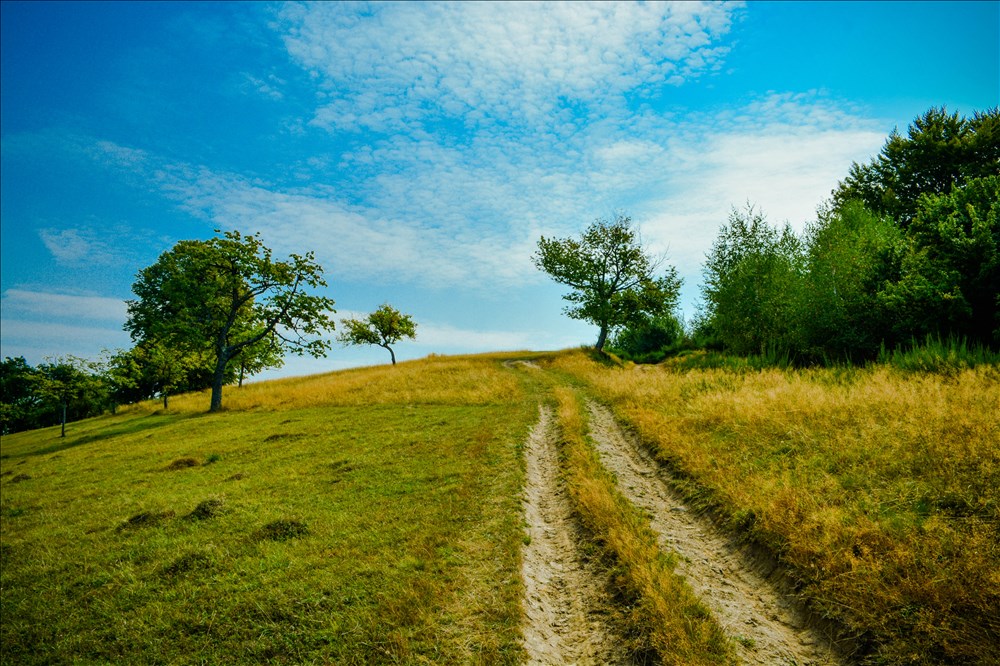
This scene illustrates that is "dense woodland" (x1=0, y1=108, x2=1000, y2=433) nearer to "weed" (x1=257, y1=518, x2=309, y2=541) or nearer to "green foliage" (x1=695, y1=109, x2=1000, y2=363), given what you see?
"green foliage" (x1=695, y1=109, x2=1000, y2=363)

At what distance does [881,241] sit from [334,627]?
93.5 ft

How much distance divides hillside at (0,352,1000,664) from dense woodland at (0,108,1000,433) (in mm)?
6656

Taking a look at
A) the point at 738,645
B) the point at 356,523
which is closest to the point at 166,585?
the point at 356,523

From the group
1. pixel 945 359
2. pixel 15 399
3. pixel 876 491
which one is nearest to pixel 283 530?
pixel 876 491

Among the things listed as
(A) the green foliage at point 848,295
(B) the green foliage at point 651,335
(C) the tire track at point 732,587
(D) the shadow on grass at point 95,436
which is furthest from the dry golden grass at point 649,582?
(B) the green foliage at point 651,335

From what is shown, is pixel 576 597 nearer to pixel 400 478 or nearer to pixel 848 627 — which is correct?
pixel 848 627

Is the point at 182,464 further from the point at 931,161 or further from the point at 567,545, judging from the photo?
the point at 931,161

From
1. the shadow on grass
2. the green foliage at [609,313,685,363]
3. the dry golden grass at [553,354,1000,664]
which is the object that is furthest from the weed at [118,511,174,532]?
the green foliage at [609,313,685,363]

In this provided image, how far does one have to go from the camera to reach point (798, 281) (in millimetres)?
23453

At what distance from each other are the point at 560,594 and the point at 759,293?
84.3ft

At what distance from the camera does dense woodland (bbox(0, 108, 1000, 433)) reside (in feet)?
53.7

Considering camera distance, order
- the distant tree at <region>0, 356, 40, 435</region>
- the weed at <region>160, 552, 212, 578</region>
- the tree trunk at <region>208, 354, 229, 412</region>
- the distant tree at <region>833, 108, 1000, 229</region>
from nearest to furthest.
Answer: the weed at <region>160, 552, 212, 578</region> < the tree trunk at <region>208, 354, 229, 412</region> < the distant tree at <region>833, 108, 1000, 229</region> < the distant tree at <region>0, 356, 40, 435</region>

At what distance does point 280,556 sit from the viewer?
810 cm

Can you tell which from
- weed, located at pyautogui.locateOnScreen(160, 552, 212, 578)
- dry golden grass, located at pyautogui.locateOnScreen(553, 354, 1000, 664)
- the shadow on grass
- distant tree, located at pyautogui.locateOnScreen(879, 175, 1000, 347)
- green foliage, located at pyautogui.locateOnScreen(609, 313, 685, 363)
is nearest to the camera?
dry golden grass, located at pyautogui.locateOnScreen(553, 354, 1000, 664)
